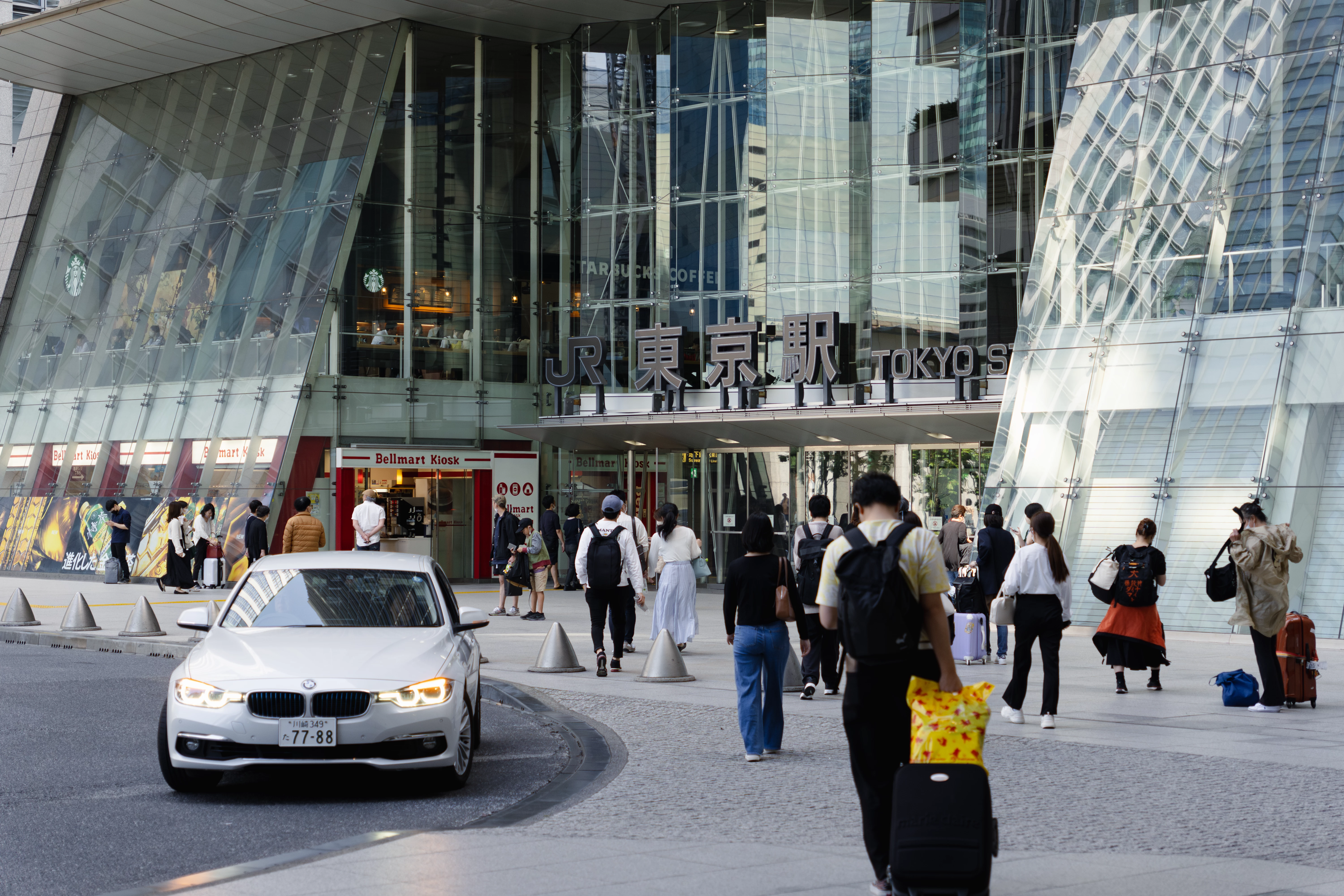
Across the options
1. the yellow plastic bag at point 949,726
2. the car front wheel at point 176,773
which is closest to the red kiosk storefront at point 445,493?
the car front wheel at point 176,773

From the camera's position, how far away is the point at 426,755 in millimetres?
8750

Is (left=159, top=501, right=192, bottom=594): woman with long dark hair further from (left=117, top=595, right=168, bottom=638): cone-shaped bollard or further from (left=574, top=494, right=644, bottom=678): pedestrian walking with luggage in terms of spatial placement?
(left=574, top=494, right=644, bottom=678): pedestrian walking with luggage

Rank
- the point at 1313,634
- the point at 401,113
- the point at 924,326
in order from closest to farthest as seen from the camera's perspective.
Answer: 1. the point at 1313,634
2. the point at 924,326
3. the point at 401,113

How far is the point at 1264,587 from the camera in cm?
1264

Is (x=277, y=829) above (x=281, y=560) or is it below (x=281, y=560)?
below

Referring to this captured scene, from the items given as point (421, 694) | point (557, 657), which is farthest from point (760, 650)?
point (557, 657)

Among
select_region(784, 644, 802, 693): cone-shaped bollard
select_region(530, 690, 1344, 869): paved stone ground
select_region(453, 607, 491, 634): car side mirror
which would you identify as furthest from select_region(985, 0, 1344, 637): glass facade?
select_region(453, 607, 491, 634): car side mirror

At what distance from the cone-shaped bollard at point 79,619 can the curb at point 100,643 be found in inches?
8.8

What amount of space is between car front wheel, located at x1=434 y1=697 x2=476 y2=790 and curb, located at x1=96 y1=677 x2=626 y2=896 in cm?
48

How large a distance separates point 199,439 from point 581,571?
66.3 feet

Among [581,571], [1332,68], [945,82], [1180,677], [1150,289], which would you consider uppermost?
[945,82]

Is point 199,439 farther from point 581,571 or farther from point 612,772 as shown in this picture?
point 612,772

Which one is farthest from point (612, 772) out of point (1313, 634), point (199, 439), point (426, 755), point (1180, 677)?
point (199, 439)

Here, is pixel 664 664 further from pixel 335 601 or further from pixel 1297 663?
pixel 1297 663
